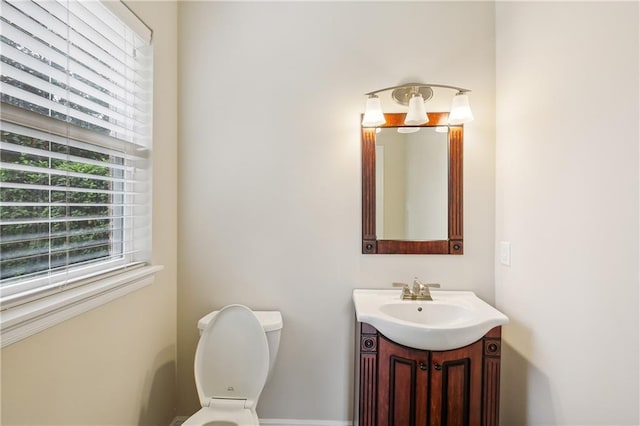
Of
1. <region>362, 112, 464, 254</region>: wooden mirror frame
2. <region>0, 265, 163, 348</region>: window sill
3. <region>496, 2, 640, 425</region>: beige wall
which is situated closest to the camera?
<region>0, 265, 163, 348</region>: window sill

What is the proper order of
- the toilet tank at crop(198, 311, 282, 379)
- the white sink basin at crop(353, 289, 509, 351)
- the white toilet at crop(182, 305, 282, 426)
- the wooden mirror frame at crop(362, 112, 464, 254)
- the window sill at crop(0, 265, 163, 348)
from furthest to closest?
the wooden mirror frame at crop(362, 112, 464, 254) < the toilet tank at crop(198, 311, 282, 379) < the white toilet at crop(182, 305, 282, 426) < the white sink basin at crop(353, 289, 509, 351) < the window sill at crop(0, 265, 163, 348)

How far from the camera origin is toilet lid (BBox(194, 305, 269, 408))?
147cm

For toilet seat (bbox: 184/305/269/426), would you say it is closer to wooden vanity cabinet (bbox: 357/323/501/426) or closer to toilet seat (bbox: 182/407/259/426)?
toilet seat (bbox: 182/407/259/426)

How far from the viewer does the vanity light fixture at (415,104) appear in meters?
1.64

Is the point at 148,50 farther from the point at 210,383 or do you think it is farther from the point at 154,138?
the point at 210,383

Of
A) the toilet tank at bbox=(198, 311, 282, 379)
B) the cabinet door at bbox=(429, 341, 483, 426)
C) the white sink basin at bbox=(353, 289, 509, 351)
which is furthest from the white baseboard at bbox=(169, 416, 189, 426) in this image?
the cabinet door at bbox=(429, 341, 483, 426)

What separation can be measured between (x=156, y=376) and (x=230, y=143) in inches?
51.6

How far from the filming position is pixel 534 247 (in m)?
1.41

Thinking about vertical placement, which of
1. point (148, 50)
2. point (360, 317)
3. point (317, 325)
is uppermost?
point (148, 50)

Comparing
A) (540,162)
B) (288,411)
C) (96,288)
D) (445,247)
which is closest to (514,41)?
(540,162)

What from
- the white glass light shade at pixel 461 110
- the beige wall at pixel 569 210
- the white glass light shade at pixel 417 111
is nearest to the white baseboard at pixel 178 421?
the beige wall at pixel 569 210

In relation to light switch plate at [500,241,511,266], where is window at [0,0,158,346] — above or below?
above

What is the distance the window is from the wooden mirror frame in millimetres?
1140

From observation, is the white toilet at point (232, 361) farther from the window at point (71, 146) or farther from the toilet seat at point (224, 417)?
the window at point (71, 146)
